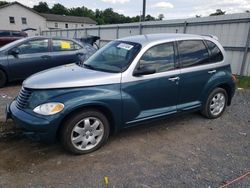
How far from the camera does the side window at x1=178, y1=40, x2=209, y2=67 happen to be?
4.16 metres

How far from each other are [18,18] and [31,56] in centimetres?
4428

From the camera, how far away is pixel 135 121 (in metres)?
3.79

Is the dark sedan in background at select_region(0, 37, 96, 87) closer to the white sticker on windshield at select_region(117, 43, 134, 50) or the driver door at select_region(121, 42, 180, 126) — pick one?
the white sticker on windshield at select_region(117, 43, 134, 50)

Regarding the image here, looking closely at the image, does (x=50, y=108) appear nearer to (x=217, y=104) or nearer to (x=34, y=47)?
(x=217, y=104)

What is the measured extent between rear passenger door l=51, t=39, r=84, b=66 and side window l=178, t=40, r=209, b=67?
4455mm

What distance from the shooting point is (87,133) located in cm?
344

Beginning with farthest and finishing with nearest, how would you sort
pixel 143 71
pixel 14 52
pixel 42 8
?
pixel 42 8
pixel 14 52
pixel 143 71

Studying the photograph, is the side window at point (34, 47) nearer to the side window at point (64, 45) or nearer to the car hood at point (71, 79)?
the side window at point (64, 45)

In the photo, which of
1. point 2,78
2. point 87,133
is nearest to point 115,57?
point 87,133

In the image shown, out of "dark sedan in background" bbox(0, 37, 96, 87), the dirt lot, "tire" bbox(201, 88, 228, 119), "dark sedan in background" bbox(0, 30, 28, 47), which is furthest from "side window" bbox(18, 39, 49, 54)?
"dark sedan in background" bbox(0, 30, 28, 47)

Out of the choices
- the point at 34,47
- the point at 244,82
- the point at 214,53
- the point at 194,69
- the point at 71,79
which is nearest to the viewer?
the point at 71,79

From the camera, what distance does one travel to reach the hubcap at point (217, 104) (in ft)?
15.8

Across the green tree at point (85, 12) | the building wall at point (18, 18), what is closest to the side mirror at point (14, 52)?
the building wall at point (18, 18)

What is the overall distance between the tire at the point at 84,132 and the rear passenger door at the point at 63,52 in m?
4.66
